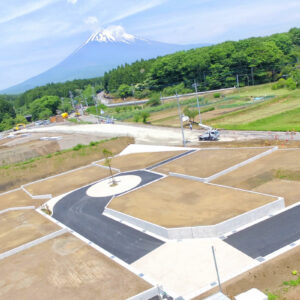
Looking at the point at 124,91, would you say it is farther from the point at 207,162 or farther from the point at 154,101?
the point at 207,162

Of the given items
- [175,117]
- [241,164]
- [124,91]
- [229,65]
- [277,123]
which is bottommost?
[241,164]

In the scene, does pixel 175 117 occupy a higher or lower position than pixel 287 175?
higher

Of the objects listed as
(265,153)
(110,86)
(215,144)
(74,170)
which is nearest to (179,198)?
(265,153)

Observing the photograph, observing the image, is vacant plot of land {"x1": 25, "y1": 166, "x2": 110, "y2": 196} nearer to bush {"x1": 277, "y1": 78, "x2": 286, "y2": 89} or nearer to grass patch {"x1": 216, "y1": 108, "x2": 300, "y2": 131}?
grass patch {"x1": 216, "y1": 108, "x2": 300, "y2": 131}

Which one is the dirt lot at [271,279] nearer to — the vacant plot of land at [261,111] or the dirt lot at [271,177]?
the dirt lot at [271,177]

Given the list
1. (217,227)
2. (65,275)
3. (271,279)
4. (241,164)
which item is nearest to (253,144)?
(241,164)

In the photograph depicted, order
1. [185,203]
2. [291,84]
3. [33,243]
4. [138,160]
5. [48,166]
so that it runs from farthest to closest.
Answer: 1. [291,84]
2. [48,166]
3. [138,160]
4. [185,203]
5. [33,243]

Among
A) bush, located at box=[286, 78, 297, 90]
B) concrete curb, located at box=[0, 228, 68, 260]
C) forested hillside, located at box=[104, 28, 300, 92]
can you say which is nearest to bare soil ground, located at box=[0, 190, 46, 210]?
concrete curb, located at box=[0, 228, 68, 260]

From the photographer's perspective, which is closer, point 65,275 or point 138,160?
point 65,275
